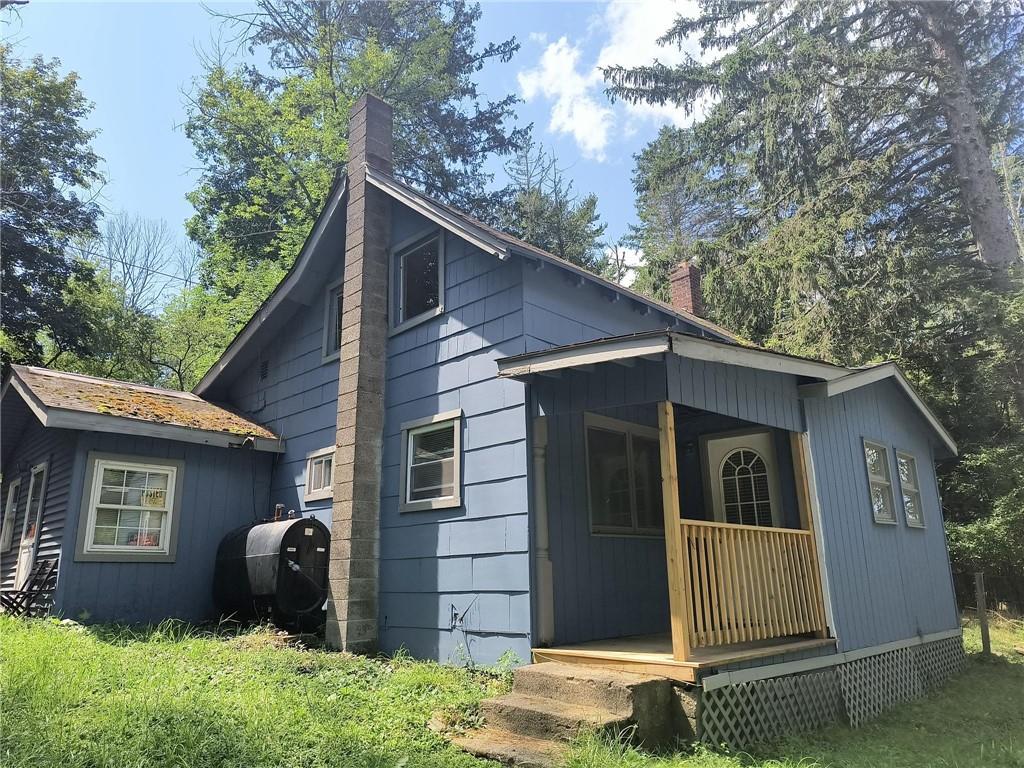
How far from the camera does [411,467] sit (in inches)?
319

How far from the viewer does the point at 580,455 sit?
7.36 metres

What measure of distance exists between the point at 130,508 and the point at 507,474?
17.7ft

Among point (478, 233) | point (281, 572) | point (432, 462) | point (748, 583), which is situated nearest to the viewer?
point (748, 583)

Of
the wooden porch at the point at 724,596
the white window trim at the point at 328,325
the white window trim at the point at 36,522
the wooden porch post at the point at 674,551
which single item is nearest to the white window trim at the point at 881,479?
the wooden porch at the point at 724,596

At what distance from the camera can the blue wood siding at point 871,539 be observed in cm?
720

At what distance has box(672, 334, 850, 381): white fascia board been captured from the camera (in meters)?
5.36

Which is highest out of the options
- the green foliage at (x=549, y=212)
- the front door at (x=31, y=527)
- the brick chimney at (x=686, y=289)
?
the green foliage at (x=549, y=212)

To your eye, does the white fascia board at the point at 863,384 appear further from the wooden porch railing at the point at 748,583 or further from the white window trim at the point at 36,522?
the white window trim at the point at 36,522

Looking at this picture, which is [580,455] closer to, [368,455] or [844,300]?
[368,455]

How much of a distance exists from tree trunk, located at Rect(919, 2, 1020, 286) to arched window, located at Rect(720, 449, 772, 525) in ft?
32.5

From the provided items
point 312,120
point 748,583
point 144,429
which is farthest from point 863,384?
point 312,120

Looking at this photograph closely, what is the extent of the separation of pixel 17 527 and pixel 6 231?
12121mm

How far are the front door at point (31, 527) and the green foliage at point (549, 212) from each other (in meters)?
18.6

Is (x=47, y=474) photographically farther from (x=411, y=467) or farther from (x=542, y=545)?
(x=542, y=545)
